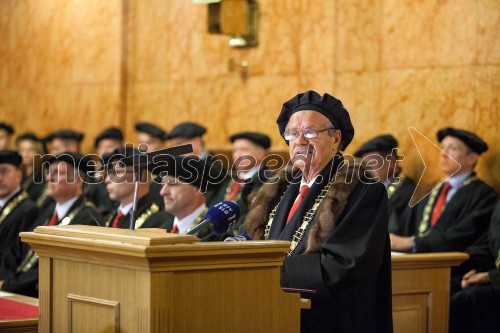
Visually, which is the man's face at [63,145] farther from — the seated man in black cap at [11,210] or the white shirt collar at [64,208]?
the white shirt collar at [64,208]

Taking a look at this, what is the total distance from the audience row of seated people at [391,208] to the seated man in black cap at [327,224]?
1.48 meters

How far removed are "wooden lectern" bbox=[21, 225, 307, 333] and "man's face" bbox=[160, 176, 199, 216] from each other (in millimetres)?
2838

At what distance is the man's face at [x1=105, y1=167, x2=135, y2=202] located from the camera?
7.59 meters

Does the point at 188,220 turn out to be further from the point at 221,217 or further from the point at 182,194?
the point at 221,217

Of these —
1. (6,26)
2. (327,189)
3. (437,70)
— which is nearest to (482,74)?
(437,70)

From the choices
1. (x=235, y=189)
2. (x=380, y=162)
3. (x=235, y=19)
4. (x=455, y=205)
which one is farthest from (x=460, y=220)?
(x=235, y=19)

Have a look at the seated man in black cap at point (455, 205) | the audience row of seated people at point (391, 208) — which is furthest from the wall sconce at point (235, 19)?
the seated man in black cap at point (455, 205)

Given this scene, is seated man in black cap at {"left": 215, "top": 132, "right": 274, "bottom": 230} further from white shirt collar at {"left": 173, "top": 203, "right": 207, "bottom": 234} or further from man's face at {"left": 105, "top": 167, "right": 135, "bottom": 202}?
white shirt collar at {"left": 173, "top": 203, "right": 207, "bottom": 234}

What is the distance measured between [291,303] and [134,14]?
9.16 metres

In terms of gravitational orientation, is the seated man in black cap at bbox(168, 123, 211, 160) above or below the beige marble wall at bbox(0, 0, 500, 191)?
below

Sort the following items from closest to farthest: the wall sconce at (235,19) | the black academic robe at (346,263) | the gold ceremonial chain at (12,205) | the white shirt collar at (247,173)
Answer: the black academic robe at (346,263)
the gold ceremonial chain at (12,205)
the white shirt collar at (247,173)
the wall sconce at (235,19)

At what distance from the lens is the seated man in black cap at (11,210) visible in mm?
8000

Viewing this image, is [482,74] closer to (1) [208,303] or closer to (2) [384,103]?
(2) [384,103]

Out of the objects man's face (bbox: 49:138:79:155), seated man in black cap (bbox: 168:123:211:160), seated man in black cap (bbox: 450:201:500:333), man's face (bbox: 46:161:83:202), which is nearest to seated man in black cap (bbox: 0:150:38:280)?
man's face (bbox: 46:161:83:202)
